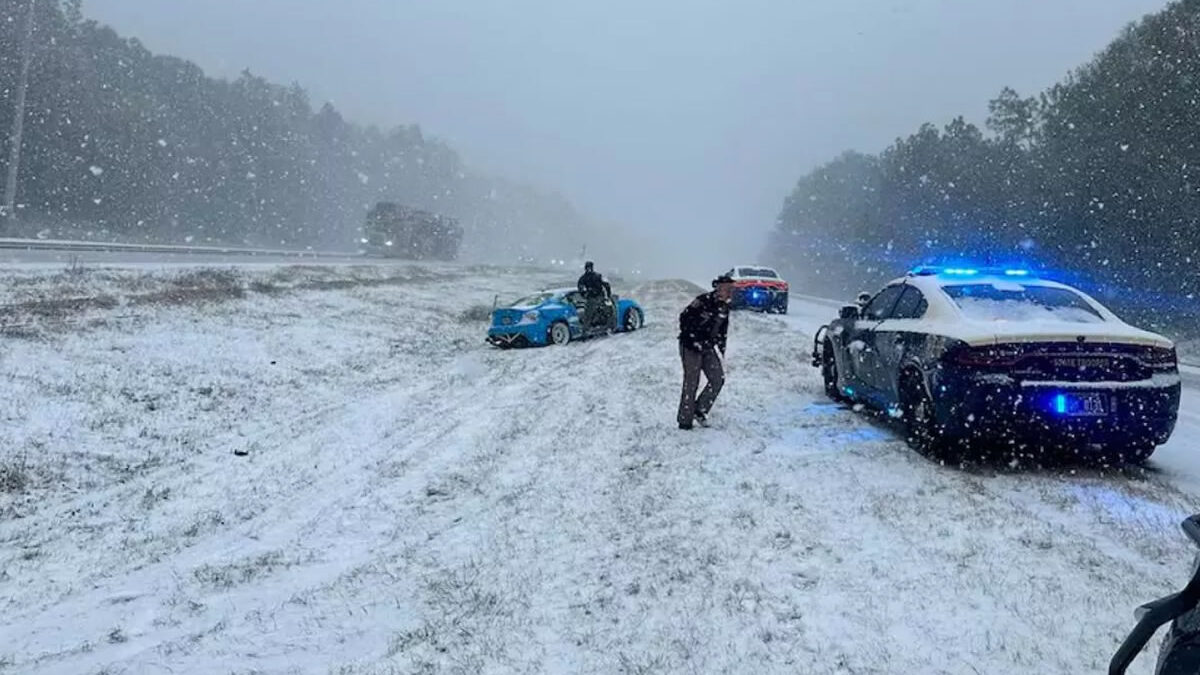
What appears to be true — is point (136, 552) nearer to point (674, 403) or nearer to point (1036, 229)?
point (674, 403)

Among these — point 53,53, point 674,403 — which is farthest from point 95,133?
point 674,403

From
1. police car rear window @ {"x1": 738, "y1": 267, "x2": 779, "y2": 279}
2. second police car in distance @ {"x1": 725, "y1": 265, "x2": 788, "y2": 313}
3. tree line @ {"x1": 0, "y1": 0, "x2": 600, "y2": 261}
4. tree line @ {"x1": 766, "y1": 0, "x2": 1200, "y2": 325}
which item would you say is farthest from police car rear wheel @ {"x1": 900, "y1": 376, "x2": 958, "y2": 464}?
tree line @ {"x1": 0, "y1": 0, "x2": 600, "y2": 261}

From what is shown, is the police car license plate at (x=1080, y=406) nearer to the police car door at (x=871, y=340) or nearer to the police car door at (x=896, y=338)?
the police car door at (x=896, y=338)

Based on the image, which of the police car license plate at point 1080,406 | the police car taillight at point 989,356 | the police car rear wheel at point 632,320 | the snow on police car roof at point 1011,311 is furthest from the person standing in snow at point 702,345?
the police car rear wheel at point 632,320

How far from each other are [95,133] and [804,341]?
5338cm

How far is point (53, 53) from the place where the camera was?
1959 inches

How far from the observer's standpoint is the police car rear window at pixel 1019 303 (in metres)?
6.76

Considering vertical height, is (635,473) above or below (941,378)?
below

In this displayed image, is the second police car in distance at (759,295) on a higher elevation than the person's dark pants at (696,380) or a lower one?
higher

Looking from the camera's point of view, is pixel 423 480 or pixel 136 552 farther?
pixel 423 480

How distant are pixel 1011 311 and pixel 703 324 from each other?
3116mm

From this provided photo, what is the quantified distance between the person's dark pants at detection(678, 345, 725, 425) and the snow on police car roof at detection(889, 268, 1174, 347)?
7.45 ft

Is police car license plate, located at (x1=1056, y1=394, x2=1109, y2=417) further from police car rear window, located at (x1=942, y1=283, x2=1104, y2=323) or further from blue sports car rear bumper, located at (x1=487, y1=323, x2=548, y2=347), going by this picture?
blue sports car rear bumper, located at (x1=487, y1=323, x2=548, y2=347)

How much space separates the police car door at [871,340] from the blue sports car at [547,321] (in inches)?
372
